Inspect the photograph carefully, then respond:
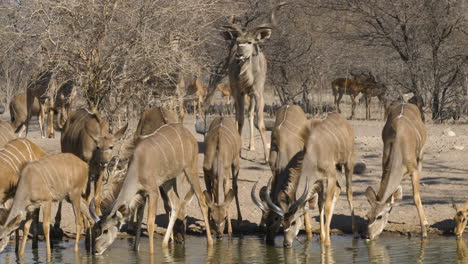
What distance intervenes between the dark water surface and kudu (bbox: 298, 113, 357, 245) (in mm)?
359

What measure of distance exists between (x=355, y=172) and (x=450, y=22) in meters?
6.18

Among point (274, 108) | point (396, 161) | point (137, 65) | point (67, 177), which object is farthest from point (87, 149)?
point (274, 108)

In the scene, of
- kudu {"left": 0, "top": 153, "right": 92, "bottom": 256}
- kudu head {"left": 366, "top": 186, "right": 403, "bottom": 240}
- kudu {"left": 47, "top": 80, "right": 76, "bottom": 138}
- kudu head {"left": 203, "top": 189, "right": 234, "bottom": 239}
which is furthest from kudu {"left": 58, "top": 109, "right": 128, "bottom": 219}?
kudu {"left": 47, "top": 80, "right": 76, "bottom": 138}

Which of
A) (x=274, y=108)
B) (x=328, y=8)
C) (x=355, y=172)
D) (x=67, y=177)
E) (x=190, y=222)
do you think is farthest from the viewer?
(x=274, y=108)

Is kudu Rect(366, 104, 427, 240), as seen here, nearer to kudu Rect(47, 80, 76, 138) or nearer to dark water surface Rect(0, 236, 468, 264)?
dark water surface Rect(0, 236, 468, 264)

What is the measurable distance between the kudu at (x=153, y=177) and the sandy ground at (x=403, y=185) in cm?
98

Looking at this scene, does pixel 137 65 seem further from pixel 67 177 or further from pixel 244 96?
pixel 67 177

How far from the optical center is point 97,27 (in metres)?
11.1

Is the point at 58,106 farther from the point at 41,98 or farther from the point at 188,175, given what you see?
the point at 188,175

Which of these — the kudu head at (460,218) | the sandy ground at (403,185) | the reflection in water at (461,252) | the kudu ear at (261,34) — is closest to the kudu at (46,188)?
the sandy ground at (403,185)

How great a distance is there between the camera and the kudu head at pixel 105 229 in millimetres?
8836

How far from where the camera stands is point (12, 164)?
9164 millimetres

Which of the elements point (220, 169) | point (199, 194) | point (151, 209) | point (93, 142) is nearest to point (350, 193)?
→ point (220, 169)

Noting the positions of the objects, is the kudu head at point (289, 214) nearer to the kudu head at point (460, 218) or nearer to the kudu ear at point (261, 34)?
the kudu head at point (460, 218)
